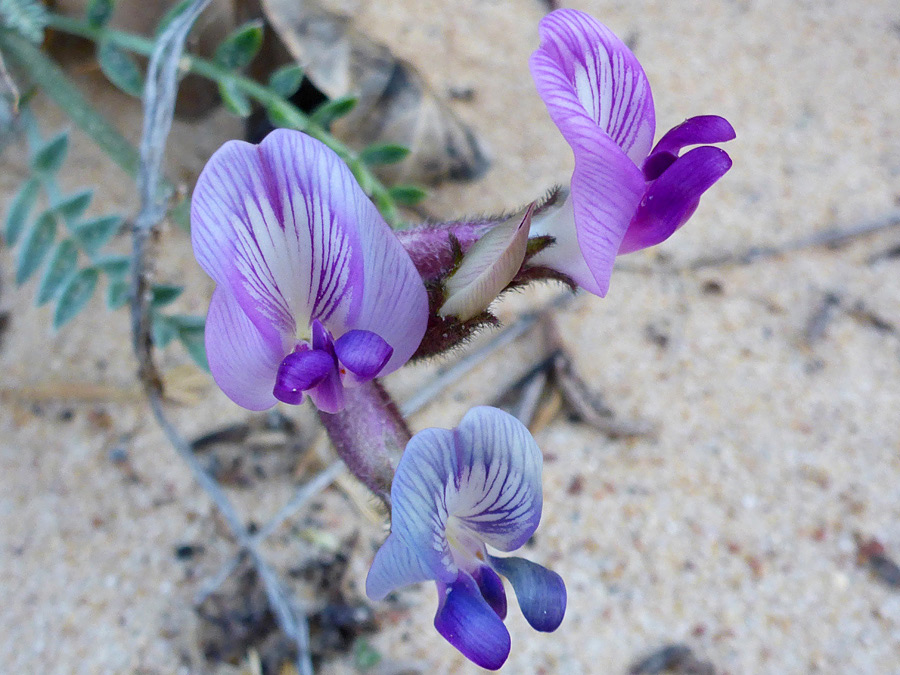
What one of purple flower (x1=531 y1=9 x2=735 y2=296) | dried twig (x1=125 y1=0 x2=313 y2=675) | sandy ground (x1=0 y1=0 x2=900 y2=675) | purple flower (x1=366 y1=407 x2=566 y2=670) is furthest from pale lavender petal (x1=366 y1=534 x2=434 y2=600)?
sandy ground (x1=0 y1=0 x2=900 y2=675)

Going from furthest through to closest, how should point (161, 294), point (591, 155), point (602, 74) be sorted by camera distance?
1. point (161, 294)
2. point (602, 74)
3. point (591, 155)

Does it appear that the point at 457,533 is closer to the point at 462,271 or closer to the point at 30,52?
the point at 462,271

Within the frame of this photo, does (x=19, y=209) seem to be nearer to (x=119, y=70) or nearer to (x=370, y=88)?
(x=119, y=70)

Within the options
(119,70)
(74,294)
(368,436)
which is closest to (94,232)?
(74,294)

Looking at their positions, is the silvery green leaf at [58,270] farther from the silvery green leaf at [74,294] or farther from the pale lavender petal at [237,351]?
the pale lavender petal at [237,351]

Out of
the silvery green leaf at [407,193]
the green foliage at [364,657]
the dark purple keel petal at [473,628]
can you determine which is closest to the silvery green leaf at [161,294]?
the silvery green leaf at [407,193]

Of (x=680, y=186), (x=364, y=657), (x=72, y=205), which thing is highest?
(x=680, y=186)

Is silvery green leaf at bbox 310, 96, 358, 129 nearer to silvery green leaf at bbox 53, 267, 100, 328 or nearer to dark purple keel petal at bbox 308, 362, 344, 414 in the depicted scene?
silvery green leaf at bbox 53, 267, 100, 328
